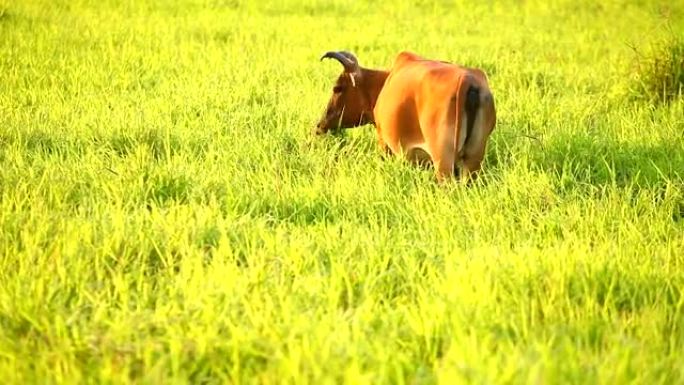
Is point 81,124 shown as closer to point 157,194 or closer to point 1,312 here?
point 157,194

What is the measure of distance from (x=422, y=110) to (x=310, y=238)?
1431mm

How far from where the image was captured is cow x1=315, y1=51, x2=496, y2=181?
4.12m

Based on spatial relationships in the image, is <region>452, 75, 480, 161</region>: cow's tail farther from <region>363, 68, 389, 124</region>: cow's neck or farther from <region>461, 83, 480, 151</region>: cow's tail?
<region>363, 68, 389, 124</region>: cow's neck

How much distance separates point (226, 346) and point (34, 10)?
354 inches

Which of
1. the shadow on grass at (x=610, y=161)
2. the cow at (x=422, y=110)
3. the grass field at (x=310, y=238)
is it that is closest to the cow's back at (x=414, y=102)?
the cow at (x=422, y=110)

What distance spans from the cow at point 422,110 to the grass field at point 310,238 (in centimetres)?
15

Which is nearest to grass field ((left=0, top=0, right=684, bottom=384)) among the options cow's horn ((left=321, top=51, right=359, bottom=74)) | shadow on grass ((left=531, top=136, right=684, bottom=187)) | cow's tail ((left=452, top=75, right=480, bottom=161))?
A: shadow on grass ((left=531, top=136, right=684, bottom=187))

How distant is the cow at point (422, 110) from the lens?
4117 mm

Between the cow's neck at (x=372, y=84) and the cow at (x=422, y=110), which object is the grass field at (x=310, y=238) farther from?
the cow's neck at (x=372, y=84)

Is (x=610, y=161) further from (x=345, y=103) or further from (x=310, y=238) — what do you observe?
(x=310, y=238)

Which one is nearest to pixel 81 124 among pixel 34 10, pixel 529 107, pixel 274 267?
pixel 274 267

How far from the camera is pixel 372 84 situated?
5.24m

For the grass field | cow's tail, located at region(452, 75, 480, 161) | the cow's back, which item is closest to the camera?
the grass field

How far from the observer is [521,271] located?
2.67 metres
